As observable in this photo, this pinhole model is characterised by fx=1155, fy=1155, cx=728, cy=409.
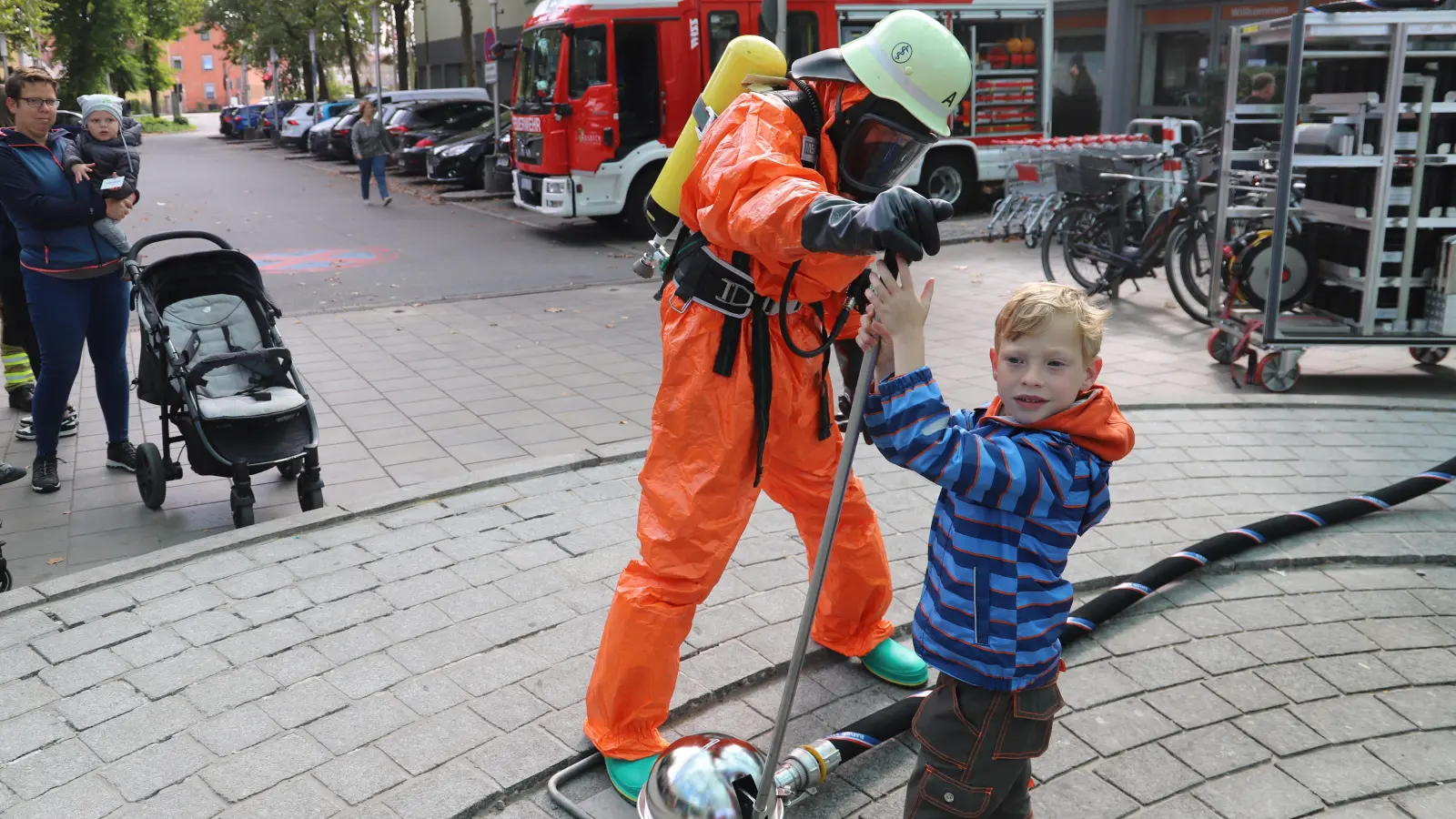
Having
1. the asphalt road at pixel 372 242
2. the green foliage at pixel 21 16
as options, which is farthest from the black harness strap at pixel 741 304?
the green foliage at pixel 21 16

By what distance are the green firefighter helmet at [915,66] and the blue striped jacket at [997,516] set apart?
2.44 ft

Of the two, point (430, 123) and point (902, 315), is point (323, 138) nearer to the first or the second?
point (430, 123)

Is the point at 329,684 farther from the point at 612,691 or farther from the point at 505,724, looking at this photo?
the point at 612,691

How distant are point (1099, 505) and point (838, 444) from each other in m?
1.03

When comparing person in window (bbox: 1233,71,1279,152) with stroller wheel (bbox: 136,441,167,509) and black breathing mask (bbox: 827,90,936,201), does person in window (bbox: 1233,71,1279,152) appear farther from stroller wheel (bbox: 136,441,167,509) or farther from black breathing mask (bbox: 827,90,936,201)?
stroller wheel (bbox: 136,441,167,509)

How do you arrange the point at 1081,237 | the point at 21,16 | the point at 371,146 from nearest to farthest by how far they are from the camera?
the point at 1081,237
the point at 371,146
the point at 21,16

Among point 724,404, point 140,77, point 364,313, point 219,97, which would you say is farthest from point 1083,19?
point 219,97

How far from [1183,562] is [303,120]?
36948 millimetres

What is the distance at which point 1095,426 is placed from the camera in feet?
7.65

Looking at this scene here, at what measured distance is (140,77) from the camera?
213 ft

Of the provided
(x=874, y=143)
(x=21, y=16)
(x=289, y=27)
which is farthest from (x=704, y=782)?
(x=289, y=27)

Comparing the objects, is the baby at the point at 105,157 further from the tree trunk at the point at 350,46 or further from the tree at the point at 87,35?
the tree at the point at 87,35

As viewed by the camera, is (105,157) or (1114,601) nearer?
(1114,601)

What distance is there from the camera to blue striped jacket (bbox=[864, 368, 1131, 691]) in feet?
7.41
